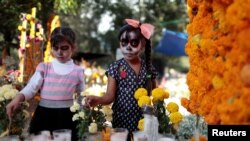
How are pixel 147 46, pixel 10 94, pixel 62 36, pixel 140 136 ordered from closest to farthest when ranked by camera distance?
1. pixel 140 136
2. pixel 10 94
3. pixel 62 36
4. pixel 147 46

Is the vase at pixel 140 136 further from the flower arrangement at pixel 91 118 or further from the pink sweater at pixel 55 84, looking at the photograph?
the pink sweater at pixel 55 84

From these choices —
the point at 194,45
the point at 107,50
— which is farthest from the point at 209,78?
the point at 107,50

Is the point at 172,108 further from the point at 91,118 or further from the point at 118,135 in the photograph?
the point at 91,118

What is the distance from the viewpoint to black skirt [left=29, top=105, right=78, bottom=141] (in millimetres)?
3260

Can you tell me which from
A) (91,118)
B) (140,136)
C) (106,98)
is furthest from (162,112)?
(106,98)

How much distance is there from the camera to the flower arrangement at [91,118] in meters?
2.57

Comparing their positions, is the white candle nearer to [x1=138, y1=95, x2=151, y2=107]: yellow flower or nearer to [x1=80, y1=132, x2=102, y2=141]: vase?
[x1=80, y1=132, x2=102, y2=141]: vase

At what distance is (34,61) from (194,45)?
616 centimetres

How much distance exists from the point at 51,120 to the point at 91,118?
29.5 inches

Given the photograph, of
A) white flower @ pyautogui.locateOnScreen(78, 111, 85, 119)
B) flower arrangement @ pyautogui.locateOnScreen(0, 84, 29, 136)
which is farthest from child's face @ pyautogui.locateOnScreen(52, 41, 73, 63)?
white flower @ pyautogui.locateOnScreen(78, 111, 85, 119)

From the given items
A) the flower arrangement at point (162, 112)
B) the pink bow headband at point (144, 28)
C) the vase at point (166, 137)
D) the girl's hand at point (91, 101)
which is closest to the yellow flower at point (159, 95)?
the flower arrangement at point (162, 112)

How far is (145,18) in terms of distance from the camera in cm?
2462

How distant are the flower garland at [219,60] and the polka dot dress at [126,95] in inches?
24.8

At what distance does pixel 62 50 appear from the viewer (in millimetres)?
3264
